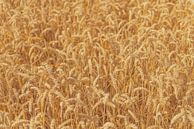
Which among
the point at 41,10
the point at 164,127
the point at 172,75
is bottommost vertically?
the point at 164,127

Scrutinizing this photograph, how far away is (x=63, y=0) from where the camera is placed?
6125 mm

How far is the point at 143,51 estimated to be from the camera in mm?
4453

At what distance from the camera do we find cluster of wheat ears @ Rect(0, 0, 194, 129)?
371cm

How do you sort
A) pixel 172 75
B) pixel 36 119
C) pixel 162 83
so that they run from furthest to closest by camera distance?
pixel 172 75 < pixel 162 83 < pixel 36 119

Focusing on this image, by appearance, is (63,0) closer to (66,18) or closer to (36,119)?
(66,18)

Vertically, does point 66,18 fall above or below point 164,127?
above

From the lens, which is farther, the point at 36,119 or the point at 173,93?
the point at 173,93

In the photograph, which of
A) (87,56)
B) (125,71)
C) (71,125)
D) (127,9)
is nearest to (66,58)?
(87,56)

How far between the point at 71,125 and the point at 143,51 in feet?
3.88

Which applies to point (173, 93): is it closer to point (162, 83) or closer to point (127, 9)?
point (162, 83)

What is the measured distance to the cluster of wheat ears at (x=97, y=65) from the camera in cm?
371

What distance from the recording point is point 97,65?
432 cm

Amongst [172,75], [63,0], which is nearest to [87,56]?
[172,75]

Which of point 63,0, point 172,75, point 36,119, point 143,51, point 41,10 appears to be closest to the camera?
point 36,119
